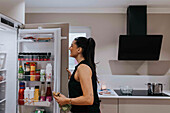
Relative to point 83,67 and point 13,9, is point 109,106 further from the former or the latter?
point 13,9

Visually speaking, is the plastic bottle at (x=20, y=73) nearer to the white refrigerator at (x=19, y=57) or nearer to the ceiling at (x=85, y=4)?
the white refrigerator at (x=19, y=57)

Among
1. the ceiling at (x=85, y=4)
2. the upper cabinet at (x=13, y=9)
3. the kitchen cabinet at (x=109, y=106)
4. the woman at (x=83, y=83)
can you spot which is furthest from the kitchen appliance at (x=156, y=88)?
the upper cabinet at (x=13, y=9)

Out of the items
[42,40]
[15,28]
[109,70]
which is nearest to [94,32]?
[109,70]

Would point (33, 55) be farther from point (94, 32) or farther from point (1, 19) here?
point (94, 32)

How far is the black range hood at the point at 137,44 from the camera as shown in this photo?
2.83 m

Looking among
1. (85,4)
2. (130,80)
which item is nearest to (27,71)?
(85,4)

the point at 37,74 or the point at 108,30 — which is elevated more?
the point at 108,30

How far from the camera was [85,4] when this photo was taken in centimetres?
293

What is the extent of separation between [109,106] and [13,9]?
193 centimetres

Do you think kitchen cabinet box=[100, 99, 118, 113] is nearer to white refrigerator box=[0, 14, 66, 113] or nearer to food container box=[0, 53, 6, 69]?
white refrigerator box=[0, 14, 66, 113]

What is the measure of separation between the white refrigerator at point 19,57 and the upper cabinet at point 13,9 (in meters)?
0.05

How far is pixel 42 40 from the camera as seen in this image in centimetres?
188


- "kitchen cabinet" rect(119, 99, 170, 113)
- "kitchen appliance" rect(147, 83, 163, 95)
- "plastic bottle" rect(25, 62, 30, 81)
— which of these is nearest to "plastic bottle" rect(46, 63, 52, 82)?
"plastic bottle" rect(25, 62, 30, 81)

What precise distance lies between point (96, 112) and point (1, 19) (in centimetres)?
115
